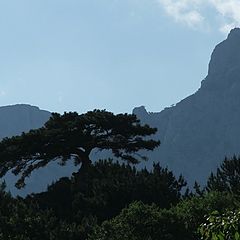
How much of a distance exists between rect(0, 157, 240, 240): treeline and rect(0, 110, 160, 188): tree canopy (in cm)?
188

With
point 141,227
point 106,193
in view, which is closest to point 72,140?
point 106,193

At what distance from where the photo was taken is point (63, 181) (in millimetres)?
42781

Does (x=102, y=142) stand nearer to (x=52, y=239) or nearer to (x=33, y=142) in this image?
(x=33, y=142)

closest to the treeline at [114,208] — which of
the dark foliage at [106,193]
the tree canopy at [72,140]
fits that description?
the dark foliage at [106,193]

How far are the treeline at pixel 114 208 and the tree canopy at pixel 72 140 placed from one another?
1.88 m

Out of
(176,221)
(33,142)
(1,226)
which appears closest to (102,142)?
(33,142)

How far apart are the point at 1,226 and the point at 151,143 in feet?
55.5

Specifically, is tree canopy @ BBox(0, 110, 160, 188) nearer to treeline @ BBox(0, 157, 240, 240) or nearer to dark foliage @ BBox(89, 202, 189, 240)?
treeline @ BBox(0, 157, 240, 240)

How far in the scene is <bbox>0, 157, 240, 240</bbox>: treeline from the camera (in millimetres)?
23781

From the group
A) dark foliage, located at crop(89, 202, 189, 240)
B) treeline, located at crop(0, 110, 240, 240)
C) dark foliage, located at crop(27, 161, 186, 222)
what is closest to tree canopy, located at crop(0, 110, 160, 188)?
treeline, located at crop(0, 110, 240, 240)

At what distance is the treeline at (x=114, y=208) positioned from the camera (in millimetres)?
23781

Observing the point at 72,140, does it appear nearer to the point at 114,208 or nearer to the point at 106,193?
the point at 106,193

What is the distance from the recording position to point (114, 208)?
119ft

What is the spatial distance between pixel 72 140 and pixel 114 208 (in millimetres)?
7106
